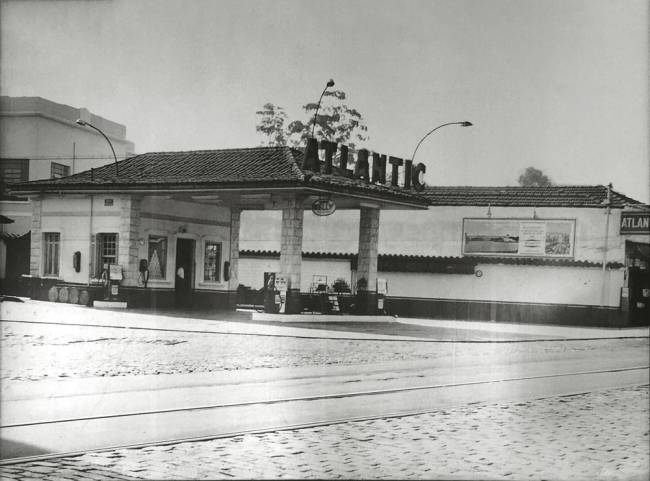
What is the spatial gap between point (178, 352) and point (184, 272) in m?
0.88

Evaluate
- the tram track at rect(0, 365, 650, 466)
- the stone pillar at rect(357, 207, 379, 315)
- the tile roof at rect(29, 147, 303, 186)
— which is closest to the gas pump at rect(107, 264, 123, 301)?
the tile roof at rect(29, 147, 303, 186)

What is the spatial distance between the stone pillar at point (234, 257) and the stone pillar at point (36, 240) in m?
5.44

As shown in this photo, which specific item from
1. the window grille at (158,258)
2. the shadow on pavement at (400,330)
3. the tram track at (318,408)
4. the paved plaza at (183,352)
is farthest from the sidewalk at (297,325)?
the tram track at (318,408)

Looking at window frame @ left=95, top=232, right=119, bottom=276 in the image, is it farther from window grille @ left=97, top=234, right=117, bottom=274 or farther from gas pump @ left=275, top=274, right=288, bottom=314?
gas pump @ left=275, top=274, right=288, bottom=314

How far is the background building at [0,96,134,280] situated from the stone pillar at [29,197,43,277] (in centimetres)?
3

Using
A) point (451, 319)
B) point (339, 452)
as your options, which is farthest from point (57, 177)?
point (451, 319)

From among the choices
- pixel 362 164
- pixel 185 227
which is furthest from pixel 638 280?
pixel 185 227

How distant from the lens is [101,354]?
535cm

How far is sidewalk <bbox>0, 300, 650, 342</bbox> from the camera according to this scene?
5.07m

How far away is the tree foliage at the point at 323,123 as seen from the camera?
213 inches

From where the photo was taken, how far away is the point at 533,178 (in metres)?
6.29

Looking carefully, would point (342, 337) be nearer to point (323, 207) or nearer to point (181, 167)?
point (323, 207)

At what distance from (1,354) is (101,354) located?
668mm

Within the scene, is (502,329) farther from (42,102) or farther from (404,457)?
(42,102)
